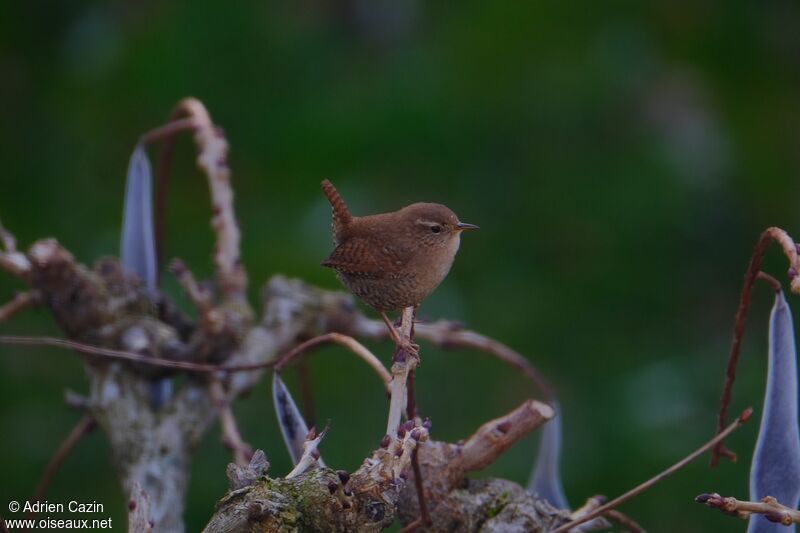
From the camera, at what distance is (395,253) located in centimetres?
239

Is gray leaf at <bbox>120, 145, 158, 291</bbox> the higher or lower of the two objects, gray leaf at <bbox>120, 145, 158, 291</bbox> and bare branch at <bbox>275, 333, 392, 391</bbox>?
the higher

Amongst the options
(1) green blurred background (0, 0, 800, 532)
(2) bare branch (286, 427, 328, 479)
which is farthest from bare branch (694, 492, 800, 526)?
(1) green blurred background (0, 0, 800, 532)

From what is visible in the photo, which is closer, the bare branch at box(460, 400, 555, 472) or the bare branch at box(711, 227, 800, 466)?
the bare branch at box(711, 227, 800, 466)

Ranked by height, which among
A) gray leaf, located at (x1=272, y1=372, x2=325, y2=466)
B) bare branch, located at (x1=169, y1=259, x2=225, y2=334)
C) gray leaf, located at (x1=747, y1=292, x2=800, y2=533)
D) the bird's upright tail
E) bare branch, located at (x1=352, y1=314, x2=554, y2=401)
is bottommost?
gray leaf, located at (x1=747, y1=292, x2=800, y2=533)

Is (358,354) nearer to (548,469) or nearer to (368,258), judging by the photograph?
(368,258)

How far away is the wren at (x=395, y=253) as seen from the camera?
2363 millimetres

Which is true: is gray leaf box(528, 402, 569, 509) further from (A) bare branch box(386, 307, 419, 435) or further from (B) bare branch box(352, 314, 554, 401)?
(A) bare branch box(386, 307, 419, 435)

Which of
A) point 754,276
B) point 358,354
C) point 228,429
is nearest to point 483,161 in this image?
point 228,429

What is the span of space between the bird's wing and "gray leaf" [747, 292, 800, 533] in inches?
32.2

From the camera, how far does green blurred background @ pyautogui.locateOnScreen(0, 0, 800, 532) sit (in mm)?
4535

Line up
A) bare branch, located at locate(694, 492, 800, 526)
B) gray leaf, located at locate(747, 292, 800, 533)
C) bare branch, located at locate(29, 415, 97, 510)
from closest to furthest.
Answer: bare branch, located at locate(694, 492, 800, 526), gray leaf, located at locate(747, 292, 800, 533), bare branch, located at locate(29, 415, 97, 510)

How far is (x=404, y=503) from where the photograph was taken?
2055 mm

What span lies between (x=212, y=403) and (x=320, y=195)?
244 cm

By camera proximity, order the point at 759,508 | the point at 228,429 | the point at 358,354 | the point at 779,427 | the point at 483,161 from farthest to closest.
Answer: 1. the point at 483,161
2. the point at 228,429
3. the point at 358,354
4. the point at 779,427
5. the point at 759,508
